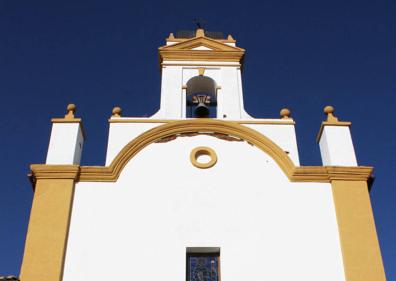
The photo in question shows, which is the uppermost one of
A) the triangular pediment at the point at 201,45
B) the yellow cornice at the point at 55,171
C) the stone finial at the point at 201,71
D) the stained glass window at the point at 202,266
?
the triangular pediment at the point at 201,45

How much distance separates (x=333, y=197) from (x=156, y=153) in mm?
3759

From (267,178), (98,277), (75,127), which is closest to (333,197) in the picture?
(267,178)

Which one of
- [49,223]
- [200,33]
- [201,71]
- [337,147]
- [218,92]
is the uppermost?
[200,33]

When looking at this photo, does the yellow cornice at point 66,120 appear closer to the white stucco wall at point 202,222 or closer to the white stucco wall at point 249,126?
→ the white stucco wall at point 249,126

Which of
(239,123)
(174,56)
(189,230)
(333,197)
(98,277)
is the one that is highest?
(174,56)

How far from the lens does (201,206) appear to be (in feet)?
36.0

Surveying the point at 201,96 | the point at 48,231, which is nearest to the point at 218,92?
the point at 201,96

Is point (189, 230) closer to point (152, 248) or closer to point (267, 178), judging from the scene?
point (152, 248)

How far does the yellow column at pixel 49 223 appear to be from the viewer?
1005 cm

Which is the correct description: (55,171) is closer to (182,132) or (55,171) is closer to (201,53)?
(182,132)

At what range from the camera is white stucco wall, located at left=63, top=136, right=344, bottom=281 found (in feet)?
33.4

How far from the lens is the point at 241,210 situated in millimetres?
10930

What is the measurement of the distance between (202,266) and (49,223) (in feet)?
9.92

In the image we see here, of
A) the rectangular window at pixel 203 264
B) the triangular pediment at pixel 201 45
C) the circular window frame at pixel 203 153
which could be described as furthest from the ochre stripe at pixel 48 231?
the triangular pediment at pixel 201 45
